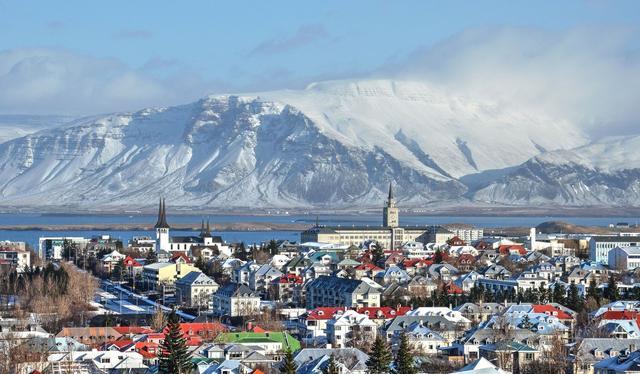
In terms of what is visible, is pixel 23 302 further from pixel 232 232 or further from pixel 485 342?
pixel 232 232

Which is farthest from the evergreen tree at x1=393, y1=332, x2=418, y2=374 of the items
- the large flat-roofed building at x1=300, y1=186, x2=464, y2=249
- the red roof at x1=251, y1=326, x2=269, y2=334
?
the large flat-roofed building at x1=300, y1=186, x2=464, y2=249

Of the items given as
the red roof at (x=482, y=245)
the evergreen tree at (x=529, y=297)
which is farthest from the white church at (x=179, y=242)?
the evergreen tree at (x=529, y=297)

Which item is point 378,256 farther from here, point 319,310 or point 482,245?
point 319,310

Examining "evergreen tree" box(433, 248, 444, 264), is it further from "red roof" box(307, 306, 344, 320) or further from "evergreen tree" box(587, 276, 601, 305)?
"red roof" box(307, 306, 344, 320)

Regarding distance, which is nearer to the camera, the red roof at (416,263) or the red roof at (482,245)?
the red roof at (416,263)

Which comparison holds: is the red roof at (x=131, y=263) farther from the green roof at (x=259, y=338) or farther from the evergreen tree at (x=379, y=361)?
the evergreen tree at (x=379, y=361)

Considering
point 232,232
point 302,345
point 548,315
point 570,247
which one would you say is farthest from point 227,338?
point 232,232

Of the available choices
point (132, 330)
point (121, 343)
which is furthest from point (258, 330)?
point (121, 343)
